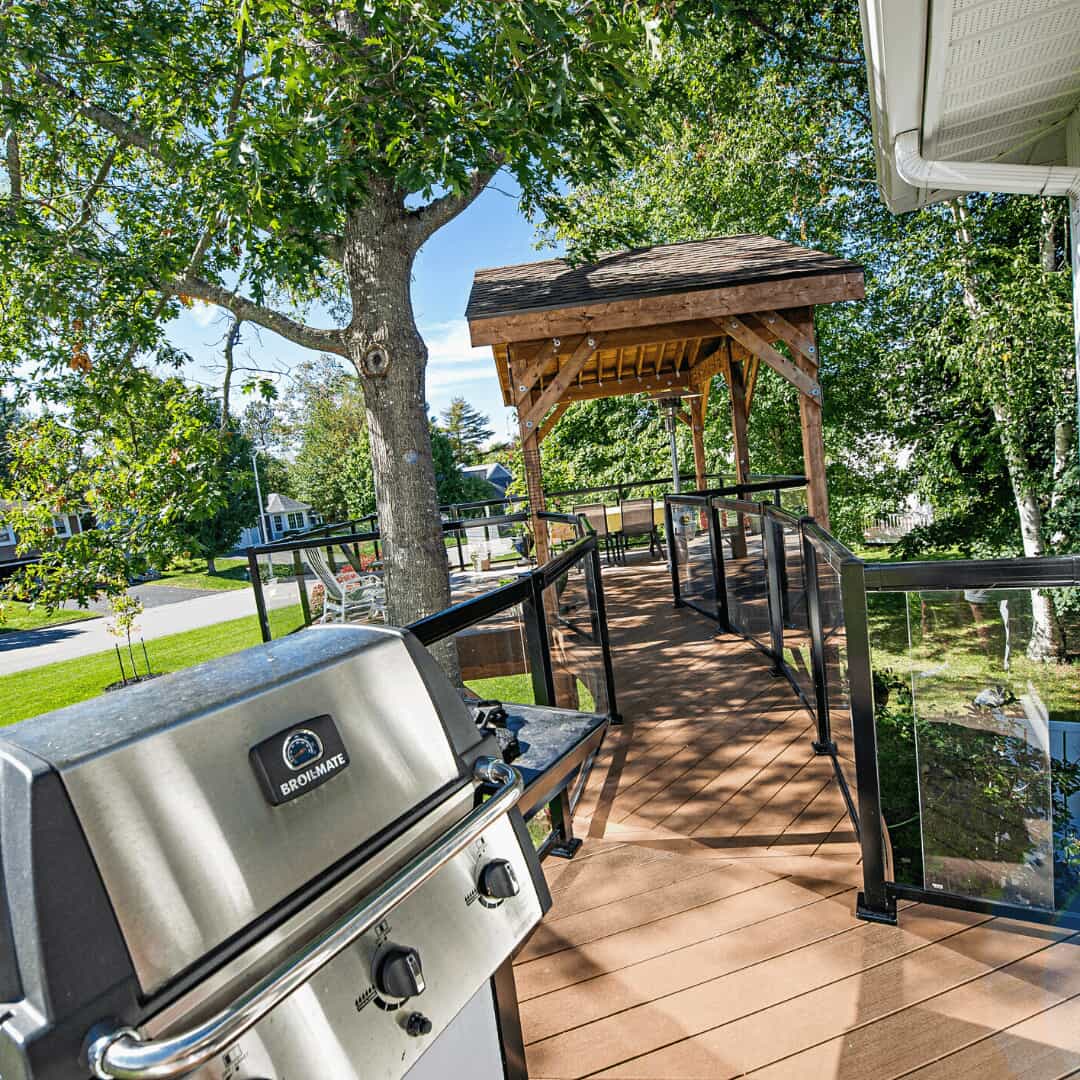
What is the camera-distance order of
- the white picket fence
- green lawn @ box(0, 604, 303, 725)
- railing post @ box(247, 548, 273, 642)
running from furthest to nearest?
the white picket fence → green lawn @ box(0, 604, 303, 725) → railing post @ box(247, 548, 273, 642)

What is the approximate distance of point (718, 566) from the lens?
20.4ft

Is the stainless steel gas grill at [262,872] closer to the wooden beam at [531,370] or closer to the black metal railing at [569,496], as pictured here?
the black metal railing at [569,496]

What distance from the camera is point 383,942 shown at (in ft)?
3.25

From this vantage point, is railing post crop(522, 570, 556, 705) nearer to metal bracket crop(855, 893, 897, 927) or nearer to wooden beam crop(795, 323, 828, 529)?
metal bracket crop(855, 893, 897, 927)

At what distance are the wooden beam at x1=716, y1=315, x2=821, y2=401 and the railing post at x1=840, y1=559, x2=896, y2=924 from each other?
4896mm

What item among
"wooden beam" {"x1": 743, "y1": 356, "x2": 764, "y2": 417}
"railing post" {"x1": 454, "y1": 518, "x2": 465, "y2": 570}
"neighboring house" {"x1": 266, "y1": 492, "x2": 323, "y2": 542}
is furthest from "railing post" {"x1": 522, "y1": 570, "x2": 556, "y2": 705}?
"neighboring house" {"x1": 266, "y1": 492, "x2": 323, "y2": 542}

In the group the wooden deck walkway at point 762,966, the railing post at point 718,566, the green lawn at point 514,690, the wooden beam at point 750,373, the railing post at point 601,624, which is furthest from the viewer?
the wooden beam at point 750,373

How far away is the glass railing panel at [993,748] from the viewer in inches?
81.5

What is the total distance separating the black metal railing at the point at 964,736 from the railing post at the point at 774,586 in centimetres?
201

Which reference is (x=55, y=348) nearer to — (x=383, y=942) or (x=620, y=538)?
(x=383, y=942)

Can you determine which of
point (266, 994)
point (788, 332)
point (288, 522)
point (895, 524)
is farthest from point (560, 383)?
point (288, 522)

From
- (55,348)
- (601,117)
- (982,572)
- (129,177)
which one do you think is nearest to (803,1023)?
(982,572)

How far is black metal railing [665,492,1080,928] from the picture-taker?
2.06m

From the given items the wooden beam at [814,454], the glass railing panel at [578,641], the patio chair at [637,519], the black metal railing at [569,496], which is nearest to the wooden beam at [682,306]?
the wooden beam at [814,454]
